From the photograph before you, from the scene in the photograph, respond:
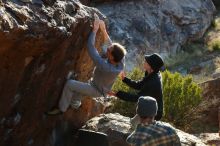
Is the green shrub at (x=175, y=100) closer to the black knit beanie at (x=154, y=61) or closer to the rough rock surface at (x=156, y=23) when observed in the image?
the black knit beanie at (x=154, y=61)

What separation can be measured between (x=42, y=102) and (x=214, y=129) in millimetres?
8512

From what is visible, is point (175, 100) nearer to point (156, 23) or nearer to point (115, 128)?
point (115, 128)

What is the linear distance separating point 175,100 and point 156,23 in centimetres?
1034

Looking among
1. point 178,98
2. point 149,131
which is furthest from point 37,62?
point 178,98

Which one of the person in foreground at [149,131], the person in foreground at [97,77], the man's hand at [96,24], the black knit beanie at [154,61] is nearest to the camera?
the person in foreground at [149,131]

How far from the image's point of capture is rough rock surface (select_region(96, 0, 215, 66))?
71.5ft

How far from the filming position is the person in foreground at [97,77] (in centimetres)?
748

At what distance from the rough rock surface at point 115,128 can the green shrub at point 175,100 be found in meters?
3.72

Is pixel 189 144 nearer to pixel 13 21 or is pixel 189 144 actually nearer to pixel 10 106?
pixel 10 106

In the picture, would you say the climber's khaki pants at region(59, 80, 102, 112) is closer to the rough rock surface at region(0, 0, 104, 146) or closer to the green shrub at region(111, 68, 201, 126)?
the rough rock surface at region(0, 0, 104, 146)

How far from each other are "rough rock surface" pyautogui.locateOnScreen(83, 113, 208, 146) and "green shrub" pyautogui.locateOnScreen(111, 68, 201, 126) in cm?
372

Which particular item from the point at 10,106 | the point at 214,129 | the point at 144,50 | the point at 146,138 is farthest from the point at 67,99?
the point at 144,50

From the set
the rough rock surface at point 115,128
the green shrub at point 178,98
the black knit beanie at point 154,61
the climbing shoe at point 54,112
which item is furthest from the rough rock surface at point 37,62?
the green shrub at point 178,98

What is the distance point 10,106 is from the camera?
671 centimetres
